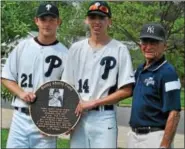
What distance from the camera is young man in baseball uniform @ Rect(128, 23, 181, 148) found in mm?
3246

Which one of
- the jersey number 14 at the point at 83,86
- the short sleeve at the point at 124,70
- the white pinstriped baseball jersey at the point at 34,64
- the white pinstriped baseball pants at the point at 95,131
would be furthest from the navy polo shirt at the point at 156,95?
the white pinstriped baseball jersey at the point at 34,64

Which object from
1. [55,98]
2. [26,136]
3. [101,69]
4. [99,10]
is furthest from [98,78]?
[26,136]

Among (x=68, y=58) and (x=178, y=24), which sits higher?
(x=178, y=24)

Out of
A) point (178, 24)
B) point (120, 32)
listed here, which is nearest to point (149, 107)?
point (120, 32)

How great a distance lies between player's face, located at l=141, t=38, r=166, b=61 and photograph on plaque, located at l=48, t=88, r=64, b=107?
692mm

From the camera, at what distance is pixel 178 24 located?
9297mm

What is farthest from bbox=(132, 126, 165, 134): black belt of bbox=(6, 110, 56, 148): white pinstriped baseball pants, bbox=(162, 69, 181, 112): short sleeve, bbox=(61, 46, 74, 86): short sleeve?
bbox=(6, 110, 56, 148): white pinstriped baseball pants

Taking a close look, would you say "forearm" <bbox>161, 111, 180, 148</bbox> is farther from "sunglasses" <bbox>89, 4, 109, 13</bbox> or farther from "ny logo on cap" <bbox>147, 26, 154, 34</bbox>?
"sunglasses" <bbox>89, 4, 109, 13</bbox>

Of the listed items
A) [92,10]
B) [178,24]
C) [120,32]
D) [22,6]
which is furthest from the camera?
[178,24]

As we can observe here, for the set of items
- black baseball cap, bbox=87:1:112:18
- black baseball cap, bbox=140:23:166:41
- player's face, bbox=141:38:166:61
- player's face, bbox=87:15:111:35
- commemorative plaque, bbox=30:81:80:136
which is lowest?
commemorative plaque, bbox=30:81:80:136

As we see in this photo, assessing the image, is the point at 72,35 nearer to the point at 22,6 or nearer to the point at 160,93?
the point at 22,6

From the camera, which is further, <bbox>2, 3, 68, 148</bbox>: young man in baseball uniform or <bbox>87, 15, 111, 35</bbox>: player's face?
<bbox>2, 3, 68, 148</bbox>: young man in baseball uniform

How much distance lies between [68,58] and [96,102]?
15.2 inches

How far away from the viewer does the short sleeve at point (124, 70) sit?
136 inches
